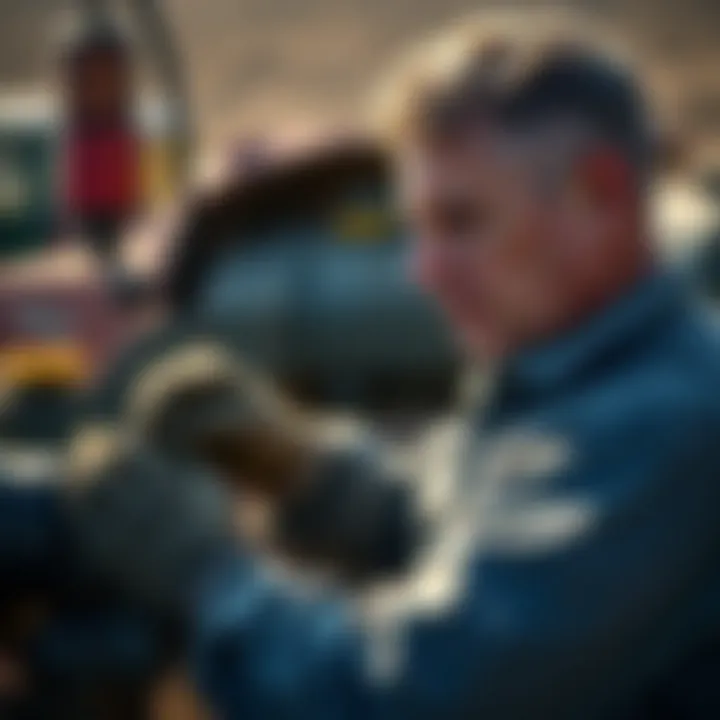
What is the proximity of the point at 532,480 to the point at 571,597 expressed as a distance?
0.07 m

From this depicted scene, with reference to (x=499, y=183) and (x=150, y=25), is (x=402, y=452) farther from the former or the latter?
(x=150, y=25)

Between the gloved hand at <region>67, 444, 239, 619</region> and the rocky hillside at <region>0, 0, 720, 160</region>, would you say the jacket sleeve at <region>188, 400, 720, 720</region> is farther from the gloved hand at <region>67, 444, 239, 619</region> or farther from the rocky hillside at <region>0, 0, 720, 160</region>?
the rocky hillside at <region>0, 0, 720, 160</region>

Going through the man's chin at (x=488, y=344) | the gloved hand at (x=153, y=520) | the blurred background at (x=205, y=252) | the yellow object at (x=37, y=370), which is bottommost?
the man's chin at (x=488, y=344)

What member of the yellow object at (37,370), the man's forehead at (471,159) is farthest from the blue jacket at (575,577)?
the yellow object at (37,370)

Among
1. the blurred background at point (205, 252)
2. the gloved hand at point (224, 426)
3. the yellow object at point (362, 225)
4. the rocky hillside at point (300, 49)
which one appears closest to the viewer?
the gloved hand at point (224, 426)

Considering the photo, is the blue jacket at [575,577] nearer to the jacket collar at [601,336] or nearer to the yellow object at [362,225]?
the jacket collar at [601,336]

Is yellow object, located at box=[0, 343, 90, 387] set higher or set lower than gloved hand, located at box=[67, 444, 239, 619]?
higher

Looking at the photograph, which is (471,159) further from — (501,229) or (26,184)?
(26,184)

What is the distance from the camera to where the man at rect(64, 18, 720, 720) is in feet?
3.35

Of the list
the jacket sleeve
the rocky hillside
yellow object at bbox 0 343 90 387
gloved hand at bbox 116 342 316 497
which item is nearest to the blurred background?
yellow object at bbox 0 343 90 387

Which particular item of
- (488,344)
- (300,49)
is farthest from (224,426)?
(300,49)

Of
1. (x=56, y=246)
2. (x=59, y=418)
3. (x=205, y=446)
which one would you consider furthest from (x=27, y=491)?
(x=56, y=246)

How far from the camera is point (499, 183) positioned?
42.7 inches

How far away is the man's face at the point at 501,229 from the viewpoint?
3.55 feet
